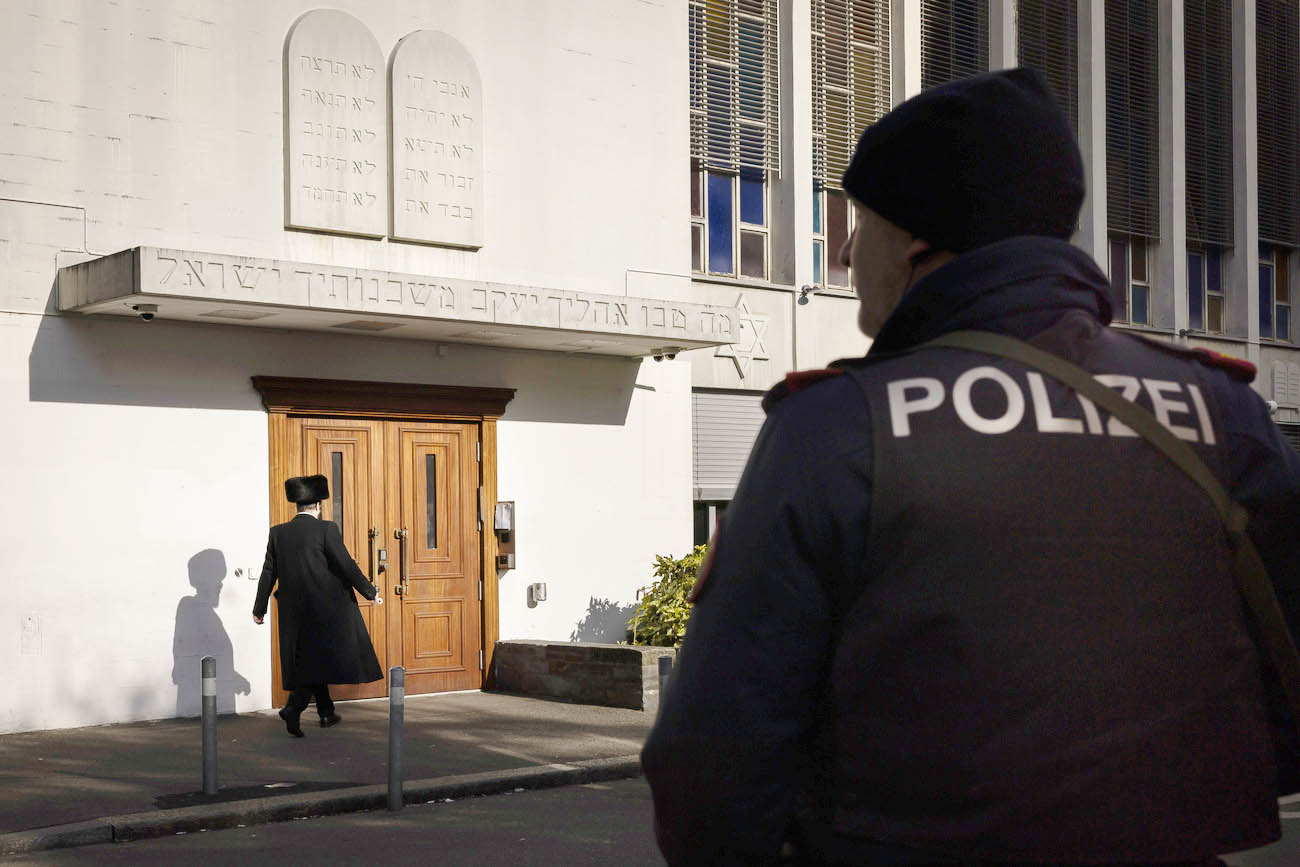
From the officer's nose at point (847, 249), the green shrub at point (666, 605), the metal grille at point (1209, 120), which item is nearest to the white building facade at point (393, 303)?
the green shrub at point (666, 605)

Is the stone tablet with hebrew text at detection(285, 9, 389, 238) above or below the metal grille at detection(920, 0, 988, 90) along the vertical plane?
below

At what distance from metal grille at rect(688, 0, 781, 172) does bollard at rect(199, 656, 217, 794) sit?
33.8 feet

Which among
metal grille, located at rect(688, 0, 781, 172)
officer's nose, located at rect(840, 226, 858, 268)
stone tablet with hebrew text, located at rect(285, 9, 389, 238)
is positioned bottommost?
officer's nose, located at rect(840, 226, 858, 268)

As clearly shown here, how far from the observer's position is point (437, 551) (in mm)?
14562

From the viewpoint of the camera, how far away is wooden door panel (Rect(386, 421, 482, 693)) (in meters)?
14.3

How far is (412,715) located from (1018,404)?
11.9 metres

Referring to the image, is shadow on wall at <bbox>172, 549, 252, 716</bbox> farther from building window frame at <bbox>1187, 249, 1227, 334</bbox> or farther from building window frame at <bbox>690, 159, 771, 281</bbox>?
building window frame at <bbox>1187, 249, 1227, 334</bbox>

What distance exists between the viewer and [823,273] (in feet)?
61.6

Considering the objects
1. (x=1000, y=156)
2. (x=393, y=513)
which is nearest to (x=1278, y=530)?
(x=1000, y=156)

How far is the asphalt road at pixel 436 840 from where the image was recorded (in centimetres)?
744

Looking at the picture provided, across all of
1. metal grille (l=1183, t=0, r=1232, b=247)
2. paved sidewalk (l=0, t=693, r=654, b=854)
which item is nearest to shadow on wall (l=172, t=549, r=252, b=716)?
paved sidewalk (l=0, t=693, r=654, b=854)

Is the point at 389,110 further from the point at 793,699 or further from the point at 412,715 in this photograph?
the point at 793,699

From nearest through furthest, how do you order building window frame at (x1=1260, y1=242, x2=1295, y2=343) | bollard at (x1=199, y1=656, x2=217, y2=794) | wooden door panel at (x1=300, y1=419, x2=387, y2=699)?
bollard at (x1=199, y1=656, x2=217, y2=794)
wooden door panel at (x1=300, y1=419, x2=387, y2=699)
building window frame at (x1=1260, y1=242, x2=1295, y2=343)

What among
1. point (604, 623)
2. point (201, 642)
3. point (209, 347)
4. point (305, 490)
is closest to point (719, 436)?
point (604, 623)
